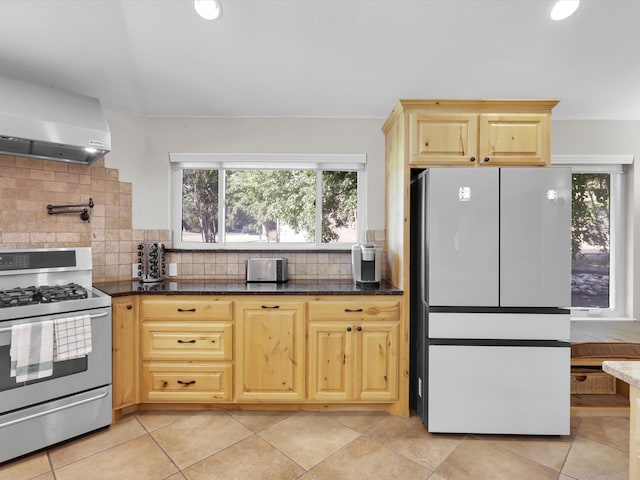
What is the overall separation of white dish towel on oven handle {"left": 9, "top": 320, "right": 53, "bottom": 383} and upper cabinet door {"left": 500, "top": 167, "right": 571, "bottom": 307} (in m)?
2.64

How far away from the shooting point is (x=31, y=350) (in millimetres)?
1821

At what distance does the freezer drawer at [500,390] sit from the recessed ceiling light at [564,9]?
201cm

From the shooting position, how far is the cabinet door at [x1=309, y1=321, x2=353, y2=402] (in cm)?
229

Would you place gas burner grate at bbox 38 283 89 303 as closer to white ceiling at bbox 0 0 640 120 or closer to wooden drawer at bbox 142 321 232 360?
wooden drawer at bbox 142 321 232 360

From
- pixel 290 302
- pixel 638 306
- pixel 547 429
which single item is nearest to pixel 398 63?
pixel 290 302

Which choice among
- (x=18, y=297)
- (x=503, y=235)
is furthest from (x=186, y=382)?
(x=503, y=235)

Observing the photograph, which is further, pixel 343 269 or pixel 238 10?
pixel 343 269

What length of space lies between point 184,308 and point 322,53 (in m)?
1.99

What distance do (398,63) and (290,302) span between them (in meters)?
1.84

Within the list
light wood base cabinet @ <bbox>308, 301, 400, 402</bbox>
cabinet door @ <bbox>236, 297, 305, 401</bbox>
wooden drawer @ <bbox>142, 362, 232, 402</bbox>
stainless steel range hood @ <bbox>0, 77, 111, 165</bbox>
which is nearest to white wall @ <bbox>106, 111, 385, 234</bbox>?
stainless steel range hood @ <bbox>0, 77, 111, 165</bbox>

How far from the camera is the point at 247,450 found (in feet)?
6.42

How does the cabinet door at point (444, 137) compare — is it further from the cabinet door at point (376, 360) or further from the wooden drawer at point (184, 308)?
the wooden drawer at point (184, 308)

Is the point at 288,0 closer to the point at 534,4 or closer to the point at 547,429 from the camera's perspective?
the point at 534,4

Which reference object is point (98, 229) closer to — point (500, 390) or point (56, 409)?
point (56, 409)
